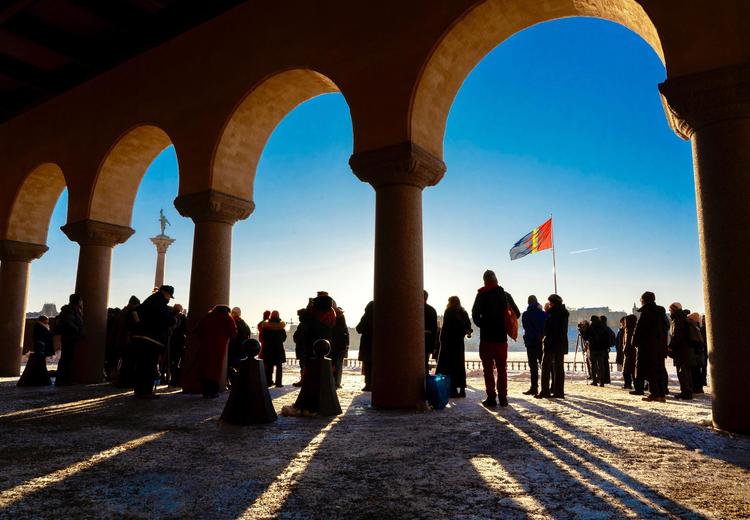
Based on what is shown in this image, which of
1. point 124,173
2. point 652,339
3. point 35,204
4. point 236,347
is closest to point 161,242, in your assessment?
point 35,204

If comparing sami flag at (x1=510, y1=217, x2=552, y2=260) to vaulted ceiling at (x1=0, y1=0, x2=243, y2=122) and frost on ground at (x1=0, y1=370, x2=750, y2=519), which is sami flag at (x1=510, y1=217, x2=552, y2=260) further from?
vaulted ceiling at (x1=0, y1=0, x2=243, y2=122)

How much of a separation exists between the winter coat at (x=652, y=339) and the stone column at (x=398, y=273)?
129 inches

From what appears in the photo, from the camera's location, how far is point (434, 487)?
2861 millimetres

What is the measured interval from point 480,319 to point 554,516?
4215 mm

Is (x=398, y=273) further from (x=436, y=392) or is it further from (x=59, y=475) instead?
(x=59, y=475)

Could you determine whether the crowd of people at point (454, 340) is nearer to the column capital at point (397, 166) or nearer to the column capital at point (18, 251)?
the column capital at point (397, 166)

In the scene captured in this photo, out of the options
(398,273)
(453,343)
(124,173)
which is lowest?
(453,343)

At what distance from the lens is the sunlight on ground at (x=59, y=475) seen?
2736 mm

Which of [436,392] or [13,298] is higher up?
[13,298]

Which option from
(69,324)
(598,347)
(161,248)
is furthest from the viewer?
(161,248)

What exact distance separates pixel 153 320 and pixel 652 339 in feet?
22.8

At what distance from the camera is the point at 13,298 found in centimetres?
1212

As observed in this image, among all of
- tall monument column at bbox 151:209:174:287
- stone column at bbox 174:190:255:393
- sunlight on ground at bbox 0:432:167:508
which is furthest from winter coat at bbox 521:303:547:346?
tall monument column at bbox 151:209:174:287

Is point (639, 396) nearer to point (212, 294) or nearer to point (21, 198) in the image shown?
point (212, 294)
